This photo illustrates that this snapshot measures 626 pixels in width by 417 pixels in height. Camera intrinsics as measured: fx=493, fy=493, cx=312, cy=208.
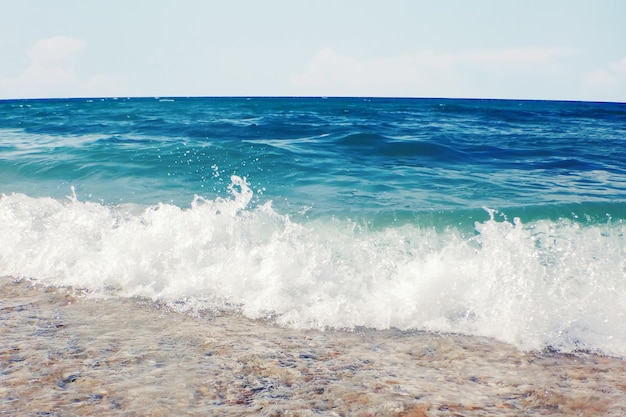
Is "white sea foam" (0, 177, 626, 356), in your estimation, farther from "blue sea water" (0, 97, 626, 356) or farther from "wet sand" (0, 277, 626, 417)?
"wet sand" (0, 277, 626, 417)

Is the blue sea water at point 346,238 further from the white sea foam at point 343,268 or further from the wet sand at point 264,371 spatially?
the wet sand at point 264,371

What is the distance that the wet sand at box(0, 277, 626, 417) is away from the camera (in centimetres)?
259

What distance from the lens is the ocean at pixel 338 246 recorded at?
405cm

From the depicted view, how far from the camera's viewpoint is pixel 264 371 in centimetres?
302

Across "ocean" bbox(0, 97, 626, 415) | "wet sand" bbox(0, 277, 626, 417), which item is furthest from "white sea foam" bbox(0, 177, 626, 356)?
"wet sand" bbox(0, 277, 626, 417)

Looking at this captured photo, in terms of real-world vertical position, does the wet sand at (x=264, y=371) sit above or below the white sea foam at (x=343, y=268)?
below

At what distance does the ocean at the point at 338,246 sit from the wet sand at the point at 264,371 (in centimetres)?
7

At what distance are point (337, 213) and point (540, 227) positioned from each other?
2552 millimetres

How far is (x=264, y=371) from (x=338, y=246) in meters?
2.71

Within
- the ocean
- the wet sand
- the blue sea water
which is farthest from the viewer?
the blue sea water

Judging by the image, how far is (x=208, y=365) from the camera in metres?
3.07

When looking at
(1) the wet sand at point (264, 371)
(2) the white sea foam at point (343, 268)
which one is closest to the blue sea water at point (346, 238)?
(2) the white sea foam at point (343, 268)

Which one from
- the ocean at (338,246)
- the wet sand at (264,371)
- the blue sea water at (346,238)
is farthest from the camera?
the blue sea water at (346,238)

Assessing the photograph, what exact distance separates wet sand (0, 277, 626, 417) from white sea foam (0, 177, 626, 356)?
0.37 m
